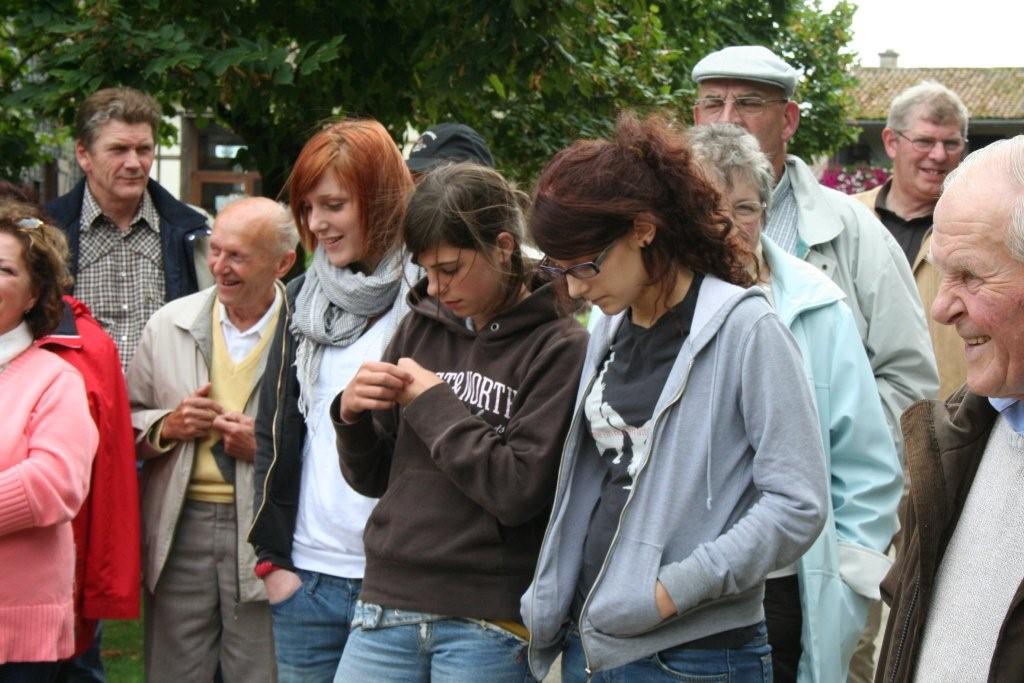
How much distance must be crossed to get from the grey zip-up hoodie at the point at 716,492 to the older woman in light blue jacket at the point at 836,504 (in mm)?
463

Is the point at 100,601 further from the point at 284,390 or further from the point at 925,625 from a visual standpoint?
the point at 925,625

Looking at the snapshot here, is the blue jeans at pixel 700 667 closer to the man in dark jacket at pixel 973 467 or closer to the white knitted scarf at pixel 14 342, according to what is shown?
the man in dark jacket at pixel 973 467

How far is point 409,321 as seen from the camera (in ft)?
12.4

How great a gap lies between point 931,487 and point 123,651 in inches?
225

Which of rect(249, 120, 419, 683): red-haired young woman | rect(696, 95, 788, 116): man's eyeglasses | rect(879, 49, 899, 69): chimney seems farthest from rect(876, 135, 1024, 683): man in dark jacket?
rect(879, 49, 899, 69): chimney

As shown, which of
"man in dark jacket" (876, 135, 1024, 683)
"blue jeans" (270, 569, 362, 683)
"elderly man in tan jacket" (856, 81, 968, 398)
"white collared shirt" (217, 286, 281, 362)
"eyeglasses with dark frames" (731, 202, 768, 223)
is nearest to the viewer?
"man in dark jacket" (876, 135, 1024, 683)

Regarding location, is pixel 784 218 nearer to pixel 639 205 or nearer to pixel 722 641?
pixel 639 205

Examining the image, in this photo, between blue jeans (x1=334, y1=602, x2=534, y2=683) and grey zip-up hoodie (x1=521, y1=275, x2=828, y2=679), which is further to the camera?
blue jeans (x1=334, y1=602, x2=534, y2=683)

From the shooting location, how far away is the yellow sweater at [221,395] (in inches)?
189

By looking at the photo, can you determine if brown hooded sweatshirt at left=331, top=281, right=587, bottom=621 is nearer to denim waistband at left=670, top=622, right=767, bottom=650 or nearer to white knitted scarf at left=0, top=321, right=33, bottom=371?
denim waistband at left=670, top=622, right=767, bottom=650

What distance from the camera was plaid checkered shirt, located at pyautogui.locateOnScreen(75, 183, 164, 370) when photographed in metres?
5.36

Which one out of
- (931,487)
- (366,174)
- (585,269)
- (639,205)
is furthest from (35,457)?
(931,487)

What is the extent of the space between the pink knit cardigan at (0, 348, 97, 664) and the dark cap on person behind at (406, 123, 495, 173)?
1.25 meters

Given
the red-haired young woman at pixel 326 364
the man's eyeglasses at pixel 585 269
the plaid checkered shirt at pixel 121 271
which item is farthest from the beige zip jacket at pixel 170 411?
the man's eyeglasses at pixel 585 269
